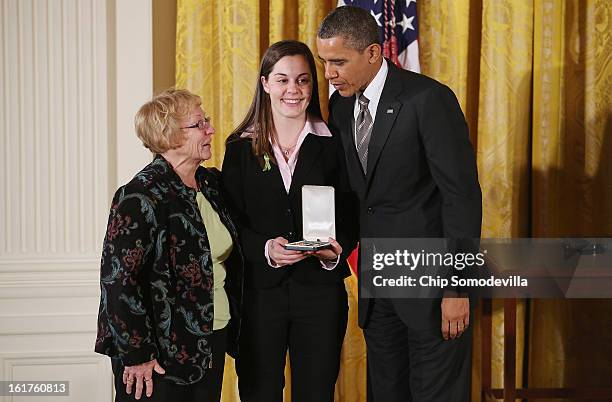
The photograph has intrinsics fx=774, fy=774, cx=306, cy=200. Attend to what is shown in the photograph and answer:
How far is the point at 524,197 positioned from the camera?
377 cm

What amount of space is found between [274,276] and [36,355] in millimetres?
1350

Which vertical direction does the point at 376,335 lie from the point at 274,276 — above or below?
below

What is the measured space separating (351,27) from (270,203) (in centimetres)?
62

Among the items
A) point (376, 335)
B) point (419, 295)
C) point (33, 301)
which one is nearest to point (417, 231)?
point (419, 295)

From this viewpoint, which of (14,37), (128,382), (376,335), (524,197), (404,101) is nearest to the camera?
(128,382)

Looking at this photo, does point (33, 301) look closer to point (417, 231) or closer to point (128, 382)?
point (128, 382)

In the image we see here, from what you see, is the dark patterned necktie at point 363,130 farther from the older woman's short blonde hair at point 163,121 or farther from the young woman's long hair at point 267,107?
the older woman's short blonde hair at point 163,121

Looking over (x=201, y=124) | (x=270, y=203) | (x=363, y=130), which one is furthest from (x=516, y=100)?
(x=201, y=124)

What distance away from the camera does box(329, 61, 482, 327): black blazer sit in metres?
2.41

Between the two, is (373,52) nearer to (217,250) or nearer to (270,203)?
(270,203)

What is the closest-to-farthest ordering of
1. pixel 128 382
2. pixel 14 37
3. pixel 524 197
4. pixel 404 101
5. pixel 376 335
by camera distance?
pixel 128 382 → pixel 404 101 → pixel 376 335 → pixel 14 37 → pixel 524 197

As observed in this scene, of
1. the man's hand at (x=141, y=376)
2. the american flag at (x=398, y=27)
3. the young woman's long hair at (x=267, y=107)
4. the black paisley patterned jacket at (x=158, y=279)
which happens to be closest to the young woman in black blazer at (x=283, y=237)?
the young woman's long hair at (x=267, y=107)

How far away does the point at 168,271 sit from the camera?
2.21 meters

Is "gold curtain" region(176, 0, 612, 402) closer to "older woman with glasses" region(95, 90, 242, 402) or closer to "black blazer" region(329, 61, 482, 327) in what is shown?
"black blazer" region(329, 61, 482, 327)
